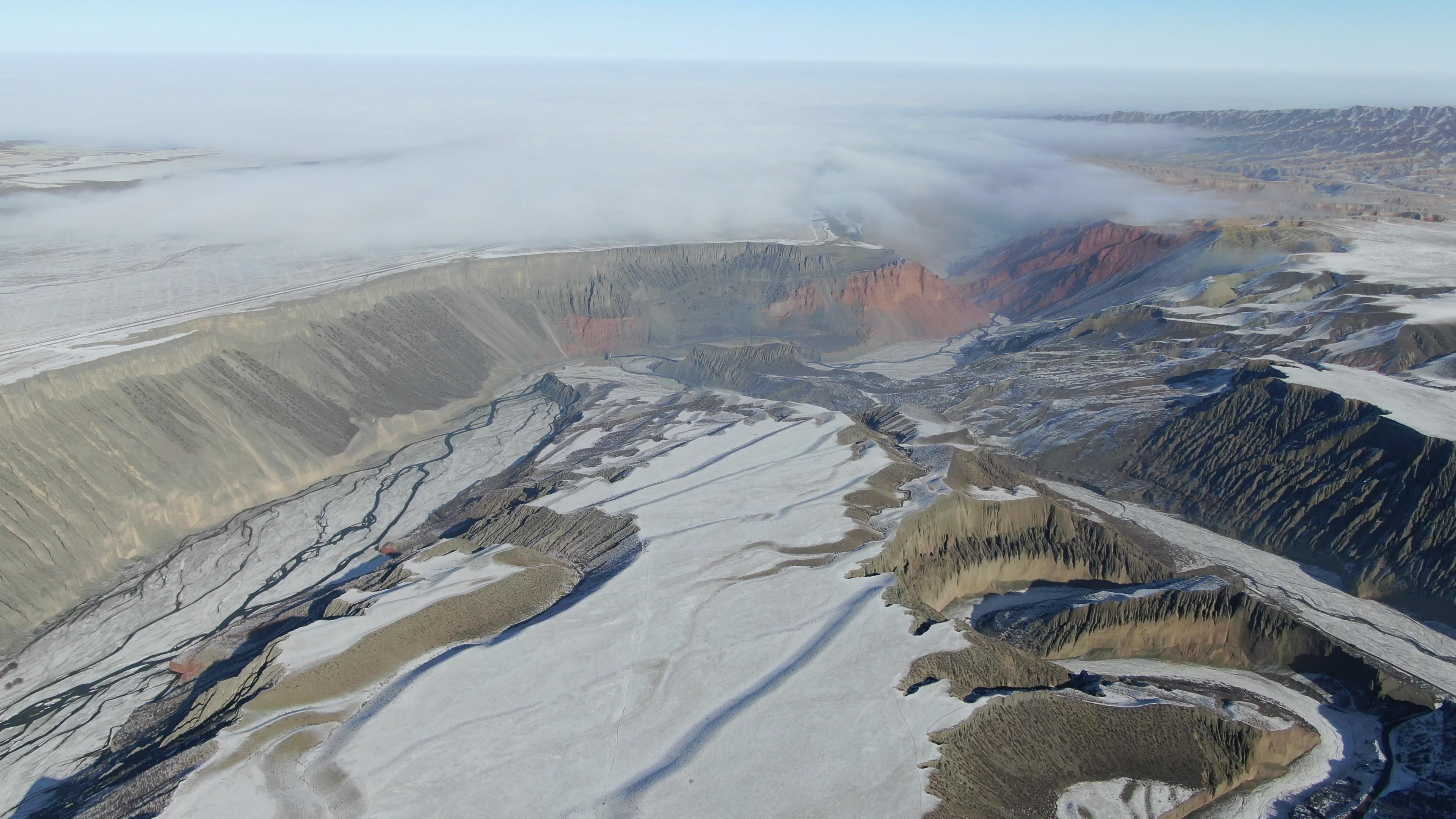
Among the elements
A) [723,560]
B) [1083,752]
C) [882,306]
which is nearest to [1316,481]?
[1083,752]

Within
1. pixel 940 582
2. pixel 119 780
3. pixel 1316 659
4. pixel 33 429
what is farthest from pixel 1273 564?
pixel 33 429

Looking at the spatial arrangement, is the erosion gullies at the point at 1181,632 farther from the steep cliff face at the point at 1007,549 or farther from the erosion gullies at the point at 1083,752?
the erosion gullies at the point at 1083,752

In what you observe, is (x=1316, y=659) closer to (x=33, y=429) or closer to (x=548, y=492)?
(x=548, y=492)

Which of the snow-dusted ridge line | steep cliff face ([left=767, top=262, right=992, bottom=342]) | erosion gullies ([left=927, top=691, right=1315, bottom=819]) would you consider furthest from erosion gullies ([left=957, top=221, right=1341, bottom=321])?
erosion gullies ([left=927, top=691, right=1315, bottom=819])

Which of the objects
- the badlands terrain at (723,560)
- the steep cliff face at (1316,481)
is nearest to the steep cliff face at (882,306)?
the badlands terrain at (723,560)

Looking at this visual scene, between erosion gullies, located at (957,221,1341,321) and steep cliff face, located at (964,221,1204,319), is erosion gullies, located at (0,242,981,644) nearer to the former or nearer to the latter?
steep cliff face, located at (964,221,1204,319)

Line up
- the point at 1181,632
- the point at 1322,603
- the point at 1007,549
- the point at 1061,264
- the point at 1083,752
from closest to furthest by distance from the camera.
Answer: the point at 1083,752, the point at 1181,632, the point at 1322,603, the point at 1007,549, the point at 1061,264

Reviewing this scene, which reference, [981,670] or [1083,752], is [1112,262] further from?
[1083,752]
